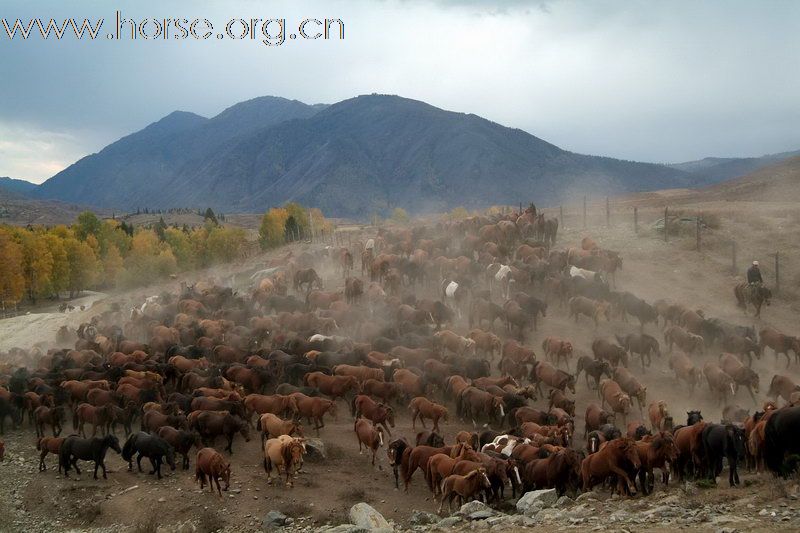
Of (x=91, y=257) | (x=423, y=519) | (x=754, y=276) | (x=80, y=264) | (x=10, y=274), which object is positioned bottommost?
(x=423, y=519)

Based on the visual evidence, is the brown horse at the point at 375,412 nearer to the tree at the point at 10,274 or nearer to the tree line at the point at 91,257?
the tree at the point at 10,274

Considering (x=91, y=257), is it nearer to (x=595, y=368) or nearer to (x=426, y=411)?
(x=426, y=411)

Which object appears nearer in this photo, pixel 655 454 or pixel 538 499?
pixel 538 499

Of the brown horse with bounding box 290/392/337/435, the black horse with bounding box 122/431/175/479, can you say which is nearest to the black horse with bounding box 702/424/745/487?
the brown horse with bounding box 290/392/337/435

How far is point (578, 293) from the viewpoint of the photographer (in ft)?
88.1

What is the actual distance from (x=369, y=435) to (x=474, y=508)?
14.1 feet

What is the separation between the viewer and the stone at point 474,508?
1193cm

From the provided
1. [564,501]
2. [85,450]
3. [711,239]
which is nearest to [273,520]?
[564,501]

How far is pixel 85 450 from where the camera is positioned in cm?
1589

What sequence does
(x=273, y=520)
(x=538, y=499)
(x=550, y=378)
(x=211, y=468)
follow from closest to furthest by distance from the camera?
(x=538, y=499) → (x=273, y=520) → (x=211, y=468) → (x=550, y=378)

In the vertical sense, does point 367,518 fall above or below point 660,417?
below

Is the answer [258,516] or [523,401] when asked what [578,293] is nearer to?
[523,401]

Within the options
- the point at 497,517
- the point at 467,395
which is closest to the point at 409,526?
the point at 497,517

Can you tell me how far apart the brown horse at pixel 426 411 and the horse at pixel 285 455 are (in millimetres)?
3782
